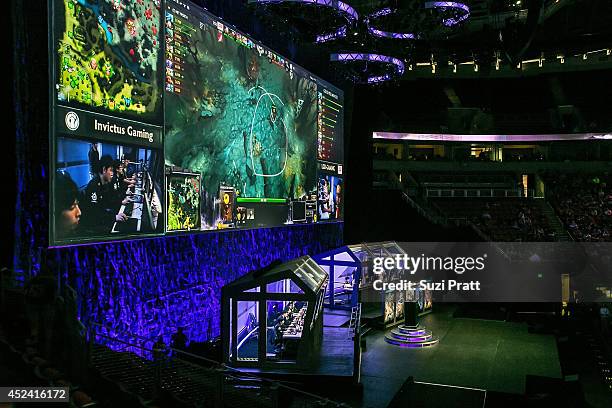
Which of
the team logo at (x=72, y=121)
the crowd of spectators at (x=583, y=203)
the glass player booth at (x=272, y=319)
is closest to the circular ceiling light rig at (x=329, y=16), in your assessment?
the team logo at (x=72, y=121)

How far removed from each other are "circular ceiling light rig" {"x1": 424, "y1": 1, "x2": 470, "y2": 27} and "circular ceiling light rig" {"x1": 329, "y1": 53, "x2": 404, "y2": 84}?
1.75 m

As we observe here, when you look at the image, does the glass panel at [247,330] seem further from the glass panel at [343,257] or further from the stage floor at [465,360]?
the glass panel at [343,257]

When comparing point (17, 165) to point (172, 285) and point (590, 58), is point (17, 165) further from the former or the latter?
point (590, 58)

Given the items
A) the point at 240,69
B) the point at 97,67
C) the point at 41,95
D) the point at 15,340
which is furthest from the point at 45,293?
the point at 240,69

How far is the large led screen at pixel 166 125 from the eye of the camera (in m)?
6.09

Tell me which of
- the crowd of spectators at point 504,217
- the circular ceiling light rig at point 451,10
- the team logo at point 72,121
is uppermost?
the circular ceiling light rig at point 451,10

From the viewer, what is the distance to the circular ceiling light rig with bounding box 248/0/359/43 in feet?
31.1

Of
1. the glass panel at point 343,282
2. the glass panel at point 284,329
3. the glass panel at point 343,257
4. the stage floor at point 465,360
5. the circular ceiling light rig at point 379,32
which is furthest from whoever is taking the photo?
the glass panel at point 343,282

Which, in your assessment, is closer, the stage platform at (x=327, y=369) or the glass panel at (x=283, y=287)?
the stage platform at (x=327, y=369)

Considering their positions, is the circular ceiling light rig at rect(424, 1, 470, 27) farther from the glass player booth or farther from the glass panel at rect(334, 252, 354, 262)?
the glass panel at rect(334, 252, 354, 262)

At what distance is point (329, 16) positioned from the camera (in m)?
10.4

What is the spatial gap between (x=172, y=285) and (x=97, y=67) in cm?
318

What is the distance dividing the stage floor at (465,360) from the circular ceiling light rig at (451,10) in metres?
6.56

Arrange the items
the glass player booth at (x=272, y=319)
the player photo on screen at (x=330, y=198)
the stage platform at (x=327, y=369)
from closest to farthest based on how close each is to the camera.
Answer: the stage platform at (x=327, y=369), the glass player booth at (x=272, y=319), the player photo on screen at (x=330, y=198)
